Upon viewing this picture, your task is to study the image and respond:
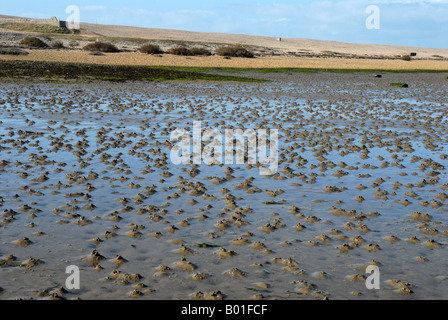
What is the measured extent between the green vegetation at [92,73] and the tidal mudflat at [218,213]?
19.3 metres

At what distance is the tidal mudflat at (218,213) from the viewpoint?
7.18 metres

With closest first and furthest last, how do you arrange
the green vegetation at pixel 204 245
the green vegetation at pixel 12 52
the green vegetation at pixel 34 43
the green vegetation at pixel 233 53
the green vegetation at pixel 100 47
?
the green vegetation at pixel 204 245
the green vegetation at pixel 12 52
the green vegetation at pixel 100 47
the green vegetation at pixel 34 43
the green vegetation at pixel 233 53

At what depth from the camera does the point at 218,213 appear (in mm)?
10094

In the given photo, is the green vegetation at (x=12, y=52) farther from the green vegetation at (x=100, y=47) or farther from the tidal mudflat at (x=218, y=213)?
the tidal mudflat at (x=218, y=213)

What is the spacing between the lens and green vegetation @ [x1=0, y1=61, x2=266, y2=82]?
39.4m

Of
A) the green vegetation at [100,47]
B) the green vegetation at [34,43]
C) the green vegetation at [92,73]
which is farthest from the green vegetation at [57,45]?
the green vegetation at [92,73]

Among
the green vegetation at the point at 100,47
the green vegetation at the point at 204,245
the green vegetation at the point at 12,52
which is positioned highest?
the green vegetation at the point at 100,47

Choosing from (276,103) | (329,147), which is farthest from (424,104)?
(329,147)

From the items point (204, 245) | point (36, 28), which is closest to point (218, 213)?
point (204, 245)

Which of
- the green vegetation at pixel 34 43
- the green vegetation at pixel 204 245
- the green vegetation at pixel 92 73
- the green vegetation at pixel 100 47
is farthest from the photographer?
the green vegetation at pixel 34 43

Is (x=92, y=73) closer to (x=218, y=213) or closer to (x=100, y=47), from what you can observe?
(x=100, y=47)

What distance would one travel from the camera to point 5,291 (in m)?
6.63

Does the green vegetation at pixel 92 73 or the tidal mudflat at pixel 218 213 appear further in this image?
the green vegetation at pixel 92 73
